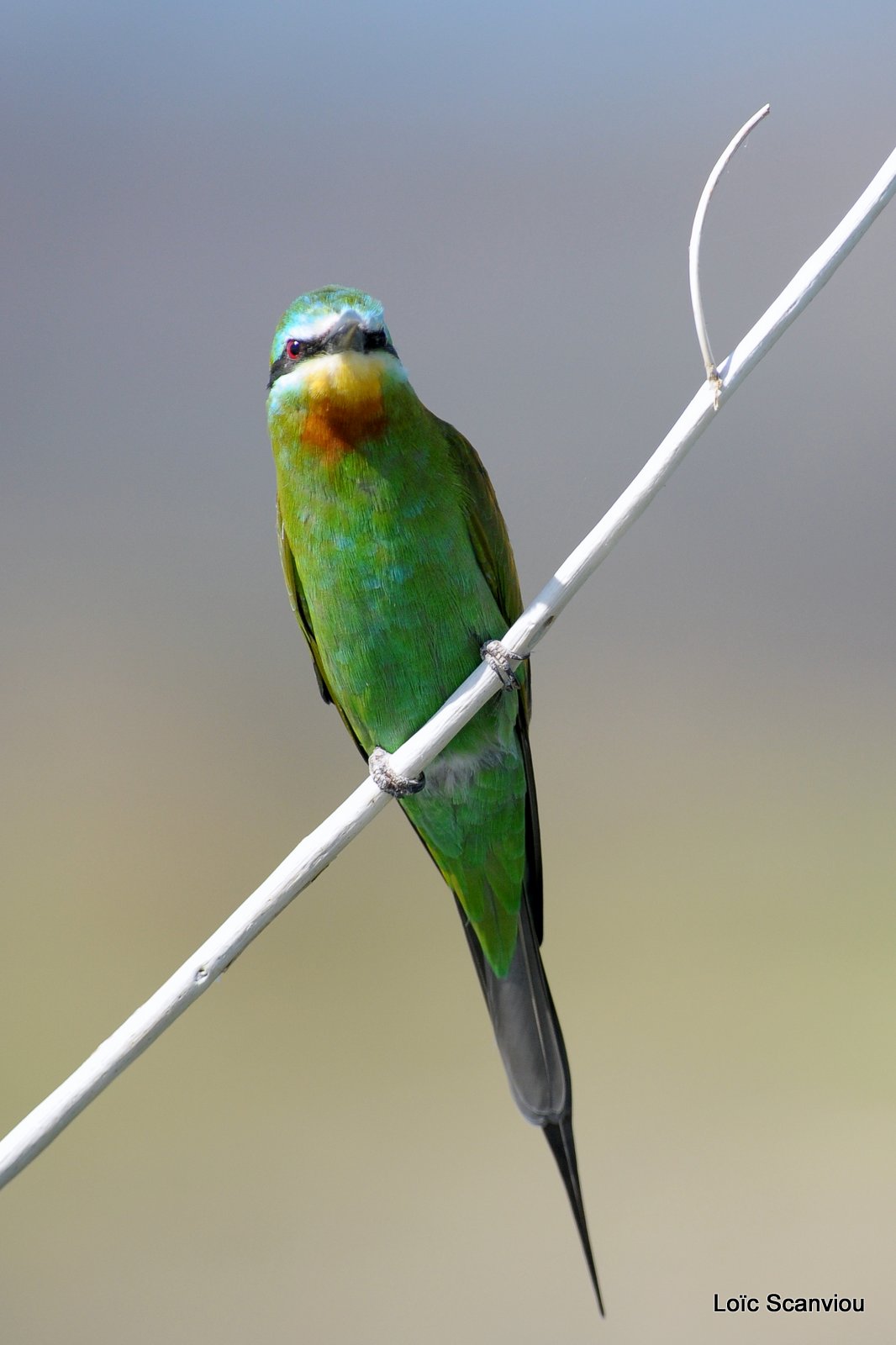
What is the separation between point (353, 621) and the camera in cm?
190

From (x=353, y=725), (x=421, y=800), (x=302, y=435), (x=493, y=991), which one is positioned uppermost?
(x=302, y=435)

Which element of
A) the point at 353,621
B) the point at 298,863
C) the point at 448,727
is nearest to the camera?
the point at 298,863

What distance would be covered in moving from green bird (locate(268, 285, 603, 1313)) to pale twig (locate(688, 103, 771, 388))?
58 centimetres

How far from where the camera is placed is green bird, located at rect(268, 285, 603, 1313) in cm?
177

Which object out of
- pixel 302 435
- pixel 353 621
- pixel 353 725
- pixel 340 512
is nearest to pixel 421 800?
pixel 353 725

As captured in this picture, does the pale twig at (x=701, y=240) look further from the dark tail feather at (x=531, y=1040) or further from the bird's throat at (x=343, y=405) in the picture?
the dark tail feather at (x=531, y=1040)

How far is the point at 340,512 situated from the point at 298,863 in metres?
0.63

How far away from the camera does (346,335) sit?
5.62ft

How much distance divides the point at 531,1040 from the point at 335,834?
70 cm

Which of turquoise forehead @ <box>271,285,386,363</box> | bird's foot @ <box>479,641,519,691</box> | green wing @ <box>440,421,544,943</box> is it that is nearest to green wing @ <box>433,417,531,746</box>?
green wing @ <box>440,421,544,943</box>

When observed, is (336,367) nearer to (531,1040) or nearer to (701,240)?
(701,240)

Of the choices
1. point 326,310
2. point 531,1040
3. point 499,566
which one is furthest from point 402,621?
point 531,1040

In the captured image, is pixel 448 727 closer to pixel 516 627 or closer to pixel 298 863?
pixel 516 627

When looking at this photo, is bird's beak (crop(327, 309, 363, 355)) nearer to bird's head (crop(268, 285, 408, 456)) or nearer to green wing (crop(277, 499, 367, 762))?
bird's head (crop(268, 285, 408, 456))
